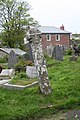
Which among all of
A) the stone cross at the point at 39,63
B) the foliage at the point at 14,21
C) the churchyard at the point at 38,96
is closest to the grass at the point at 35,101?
the churchyard at the point at 38,96

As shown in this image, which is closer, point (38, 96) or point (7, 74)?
point (38, 96)

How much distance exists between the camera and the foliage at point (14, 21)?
38.1 metres

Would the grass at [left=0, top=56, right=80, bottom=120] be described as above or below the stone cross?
below

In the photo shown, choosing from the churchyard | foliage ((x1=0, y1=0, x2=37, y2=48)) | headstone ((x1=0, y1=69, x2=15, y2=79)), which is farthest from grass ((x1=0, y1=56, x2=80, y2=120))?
foliage ((x1=0, y1=0, x2=37, y2=48))

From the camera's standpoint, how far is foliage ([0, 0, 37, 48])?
125 ft

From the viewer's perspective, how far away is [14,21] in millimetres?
39188

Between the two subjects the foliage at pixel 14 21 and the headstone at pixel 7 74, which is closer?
the headstone at pixel 7 74

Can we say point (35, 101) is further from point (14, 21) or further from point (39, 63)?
point (14, 21)

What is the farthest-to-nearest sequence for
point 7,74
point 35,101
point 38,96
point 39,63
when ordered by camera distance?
point 7,74, point 39,63, point 38,96, point 35,101

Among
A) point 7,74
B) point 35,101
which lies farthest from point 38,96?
point 7,74

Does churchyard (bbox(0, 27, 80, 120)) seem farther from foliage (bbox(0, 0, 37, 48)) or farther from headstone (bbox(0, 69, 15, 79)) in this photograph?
foliage (bbox(0, 0, 37, 48))

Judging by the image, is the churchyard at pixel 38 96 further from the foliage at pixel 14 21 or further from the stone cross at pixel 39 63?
the foliage at pixel 14 21

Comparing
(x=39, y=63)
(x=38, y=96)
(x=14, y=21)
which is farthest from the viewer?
(x=14, y=21)

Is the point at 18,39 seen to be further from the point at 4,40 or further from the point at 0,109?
the point at 0,109
